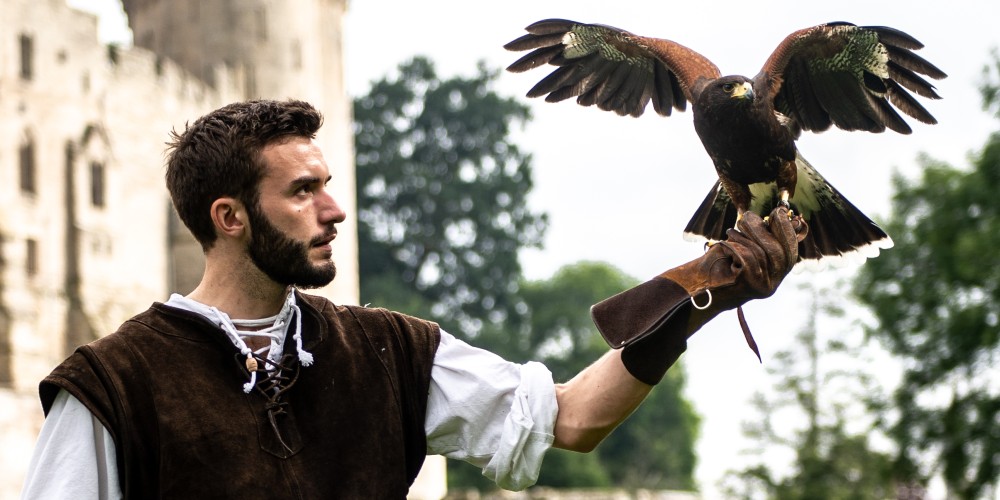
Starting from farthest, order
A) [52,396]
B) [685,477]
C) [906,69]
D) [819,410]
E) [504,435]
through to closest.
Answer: [685,477]
[819,410]
[906,69]
[504,435]
[52,396]

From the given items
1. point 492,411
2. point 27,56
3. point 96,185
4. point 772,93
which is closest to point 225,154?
point 492,411

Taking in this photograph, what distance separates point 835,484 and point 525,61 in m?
21.2

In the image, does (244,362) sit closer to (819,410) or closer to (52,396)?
(52,396)

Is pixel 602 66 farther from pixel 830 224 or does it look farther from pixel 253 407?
pixel 253 407

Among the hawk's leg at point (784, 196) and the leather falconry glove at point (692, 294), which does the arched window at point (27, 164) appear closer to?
the hawk's leg at point (784, 196)

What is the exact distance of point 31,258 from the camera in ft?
86.8

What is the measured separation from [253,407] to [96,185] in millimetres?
26786

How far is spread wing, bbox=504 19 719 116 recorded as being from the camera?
342 cm

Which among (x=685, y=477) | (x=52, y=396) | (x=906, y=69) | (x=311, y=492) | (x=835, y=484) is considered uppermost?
(x=906, y=69)

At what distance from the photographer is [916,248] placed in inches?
819

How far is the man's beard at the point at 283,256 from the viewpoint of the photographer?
9.31 ft

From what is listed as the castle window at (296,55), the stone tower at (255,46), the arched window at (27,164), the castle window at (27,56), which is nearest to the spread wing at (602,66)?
the arched window at (27,164)

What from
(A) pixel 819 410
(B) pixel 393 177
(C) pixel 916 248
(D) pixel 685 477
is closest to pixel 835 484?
(A) pixel 819 410

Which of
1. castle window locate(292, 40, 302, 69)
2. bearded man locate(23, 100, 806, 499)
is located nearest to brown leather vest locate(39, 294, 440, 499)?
bearded man locate(23, 100, 806, 499)
